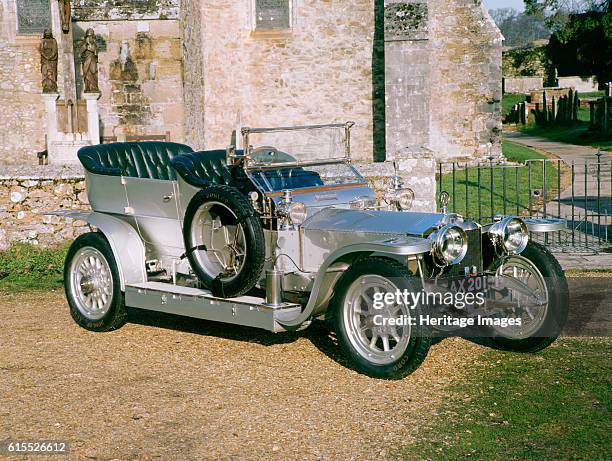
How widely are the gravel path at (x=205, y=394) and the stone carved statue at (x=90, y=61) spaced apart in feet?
42.1

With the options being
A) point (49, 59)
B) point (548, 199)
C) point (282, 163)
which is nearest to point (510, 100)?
point (49, 59)

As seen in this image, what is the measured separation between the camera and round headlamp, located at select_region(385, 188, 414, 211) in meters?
7.52

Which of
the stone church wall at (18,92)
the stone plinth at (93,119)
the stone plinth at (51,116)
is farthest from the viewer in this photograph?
the stone church wall at (18,92)

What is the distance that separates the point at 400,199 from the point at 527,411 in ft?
7.94

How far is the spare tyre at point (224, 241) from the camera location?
22.5 ft

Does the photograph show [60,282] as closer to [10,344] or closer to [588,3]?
[10,344]

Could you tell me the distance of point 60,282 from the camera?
10570mm

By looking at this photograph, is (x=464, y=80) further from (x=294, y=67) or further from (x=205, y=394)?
(x=205, y=394)

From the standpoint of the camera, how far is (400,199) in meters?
7.52

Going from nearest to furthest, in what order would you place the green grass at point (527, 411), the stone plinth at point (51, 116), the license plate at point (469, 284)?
the green grass at point (527, 411) → the license plate at point (469, 284) → the stone plinth at point (51, 116)

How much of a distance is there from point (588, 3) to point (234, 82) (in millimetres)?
25148

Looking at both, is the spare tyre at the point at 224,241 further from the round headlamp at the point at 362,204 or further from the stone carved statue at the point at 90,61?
the stone carved statue at the point at 90,61

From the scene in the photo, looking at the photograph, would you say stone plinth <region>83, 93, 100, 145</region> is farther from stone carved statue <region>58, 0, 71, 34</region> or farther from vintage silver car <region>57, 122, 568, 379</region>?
vintage silver car <region>57, 122, 568, 379</region>

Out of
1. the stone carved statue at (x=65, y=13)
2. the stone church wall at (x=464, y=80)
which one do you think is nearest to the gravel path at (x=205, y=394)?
the stone carved statue at (x=65, y=13)
